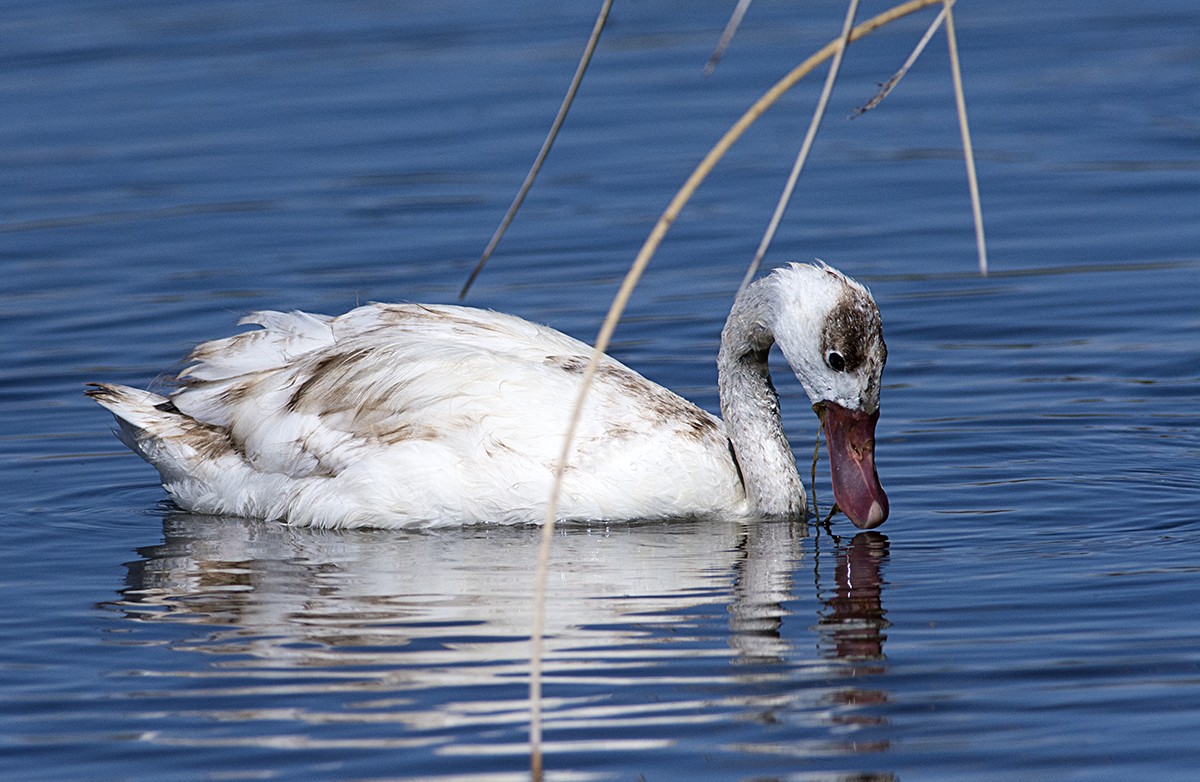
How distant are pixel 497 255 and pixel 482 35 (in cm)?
642

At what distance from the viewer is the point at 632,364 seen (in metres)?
12.3

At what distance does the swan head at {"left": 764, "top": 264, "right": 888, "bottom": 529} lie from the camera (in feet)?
29.7

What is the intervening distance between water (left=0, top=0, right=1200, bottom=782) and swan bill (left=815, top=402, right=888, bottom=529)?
0.62ft

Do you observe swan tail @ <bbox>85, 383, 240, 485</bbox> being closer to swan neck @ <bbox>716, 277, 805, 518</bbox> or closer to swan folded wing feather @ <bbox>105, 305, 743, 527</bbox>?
swan folded wing feather @ <bbox>105, 305, 743, 527</bbox>

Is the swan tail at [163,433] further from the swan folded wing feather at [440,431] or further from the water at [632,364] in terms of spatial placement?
the water at [632,364]

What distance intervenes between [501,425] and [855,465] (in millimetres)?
1544

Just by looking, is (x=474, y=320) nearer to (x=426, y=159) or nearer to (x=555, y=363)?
(x=555, y=363)

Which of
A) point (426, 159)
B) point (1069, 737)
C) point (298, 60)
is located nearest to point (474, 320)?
point (1069, 737)

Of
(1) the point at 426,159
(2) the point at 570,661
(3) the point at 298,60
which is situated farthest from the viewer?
(3) the point at 298,60

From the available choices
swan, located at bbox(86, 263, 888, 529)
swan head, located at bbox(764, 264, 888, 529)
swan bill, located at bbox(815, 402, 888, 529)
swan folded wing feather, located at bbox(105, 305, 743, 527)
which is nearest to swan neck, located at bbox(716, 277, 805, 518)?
swan, located at bbox(86, 263, 888, 529)

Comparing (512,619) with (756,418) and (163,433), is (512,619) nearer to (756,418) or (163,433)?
(756,418)

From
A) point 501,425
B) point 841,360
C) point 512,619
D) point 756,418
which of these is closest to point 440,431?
point 501,425

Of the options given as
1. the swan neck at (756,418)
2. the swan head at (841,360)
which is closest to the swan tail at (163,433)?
the swan neck at (756,418)

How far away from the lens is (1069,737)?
263 inches
